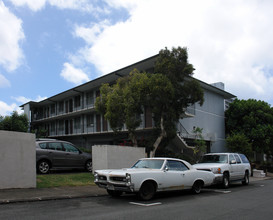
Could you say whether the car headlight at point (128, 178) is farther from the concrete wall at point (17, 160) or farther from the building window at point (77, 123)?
the building window at point (77, 123)

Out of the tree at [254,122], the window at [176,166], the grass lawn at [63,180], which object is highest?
the tree at [254,122]

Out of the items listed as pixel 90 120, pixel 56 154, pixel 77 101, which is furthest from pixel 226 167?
pixel 77 101

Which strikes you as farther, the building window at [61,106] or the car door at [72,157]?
the building window at [61,106]

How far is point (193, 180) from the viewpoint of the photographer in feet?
34.3

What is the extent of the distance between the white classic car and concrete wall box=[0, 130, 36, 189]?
272 cm

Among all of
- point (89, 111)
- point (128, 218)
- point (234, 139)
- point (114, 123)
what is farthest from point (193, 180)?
point (89, 111)

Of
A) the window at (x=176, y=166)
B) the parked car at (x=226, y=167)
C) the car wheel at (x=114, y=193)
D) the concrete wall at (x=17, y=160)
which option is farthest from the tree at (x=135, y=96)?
the car wheel at (x=114, y=193)

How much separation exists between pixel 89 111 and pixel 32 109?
17816 millimetres

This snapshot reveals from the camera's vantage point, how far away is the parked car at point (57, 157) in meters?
13.8

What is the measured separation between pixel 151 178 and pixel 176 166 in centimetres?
158

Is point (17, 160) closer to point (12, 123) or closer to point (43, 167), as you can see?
point (43, 167)

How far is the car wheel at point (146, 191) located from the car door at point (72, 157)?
6773mm

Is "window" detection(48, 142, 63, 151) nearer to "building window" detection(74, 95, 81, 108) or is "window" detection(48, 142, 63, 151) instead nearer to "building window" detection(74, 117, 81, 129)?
"building window" detection(74, 117, 81, 129)

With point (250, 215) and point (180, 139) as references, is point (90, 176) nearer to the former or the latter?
point (250, 215)
